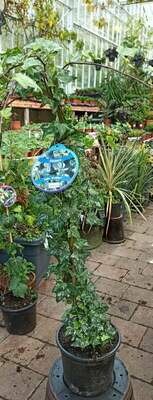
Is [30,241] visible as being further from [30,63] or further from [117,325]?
[30,63]

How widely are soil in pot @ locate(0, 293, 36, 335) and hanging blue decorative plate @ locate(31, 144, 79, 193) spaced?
1.04m

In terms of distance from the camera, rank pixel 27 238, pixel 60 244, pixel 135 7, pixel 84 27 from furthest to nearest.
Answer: pixel 135 7 → pixel 84 27 → pixel 27 238 → pixel 60 244

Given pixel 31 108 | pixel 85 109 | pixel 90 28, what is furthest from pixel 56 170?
pixel 90 28

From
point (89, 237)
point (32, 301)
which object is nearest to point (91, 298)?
point (32, 301)

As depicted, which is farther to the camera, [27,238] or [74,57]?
[27,238]

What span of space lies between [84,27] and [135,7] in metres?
3.08

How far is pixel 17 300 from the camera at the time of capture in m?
2.02

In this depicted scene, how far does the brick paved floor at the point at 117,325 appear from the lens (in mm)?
1687

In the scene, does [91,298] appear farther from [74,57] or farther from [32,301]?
[74,57]

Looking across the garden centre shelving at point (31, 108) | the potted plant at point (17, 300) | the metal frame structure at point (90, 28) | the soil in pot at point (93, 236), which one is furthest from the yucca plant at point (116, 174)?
the metal frame structure at point (90, 28)

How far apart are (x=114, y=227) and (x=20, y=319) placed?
1583mm

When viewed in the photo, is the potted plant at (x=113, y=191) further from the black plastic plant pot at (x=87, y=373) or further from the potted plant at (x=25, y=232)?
the black plastic plant pot at (x=87, y=373)

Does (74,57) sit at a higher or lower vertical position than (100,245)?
higher

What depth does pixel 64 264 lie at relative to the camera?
133 cm
